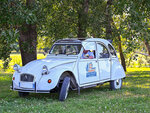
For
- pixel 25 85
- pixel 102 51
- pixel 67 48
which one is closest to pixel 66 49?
pixel 67 48

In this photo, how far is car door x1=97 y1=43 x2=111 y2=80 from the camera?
389 inches

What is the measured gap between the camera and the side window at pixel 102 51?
33.1 ft

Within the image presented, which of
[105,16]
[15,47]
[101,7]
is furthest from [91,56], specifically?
[101,7]

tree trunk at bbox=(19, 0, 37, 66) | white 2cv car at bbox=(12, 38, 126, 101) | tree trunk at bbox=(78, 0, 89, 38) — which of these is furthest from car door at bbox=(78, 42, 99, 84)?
tree trunk at bbox=(78, 0, 89, 38)

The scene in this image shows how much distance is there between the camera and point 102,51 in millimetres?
10312

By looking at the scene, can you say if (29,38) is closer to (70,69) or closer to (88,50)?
(88,50)

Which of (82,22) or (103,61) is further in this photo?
(82,22)

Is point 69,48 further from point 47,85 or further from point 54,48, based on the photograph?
point 47,85

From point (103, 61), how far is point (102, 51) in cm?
47

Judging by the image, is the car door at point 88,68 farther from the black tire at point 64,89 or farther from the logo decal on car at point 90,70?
the black tire at point 64,89

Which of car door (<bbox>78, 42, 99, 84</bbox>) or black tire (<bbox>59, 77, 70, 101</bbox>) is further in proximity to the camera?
car door (<bbox>78, 42, 99, 84</bbox>)

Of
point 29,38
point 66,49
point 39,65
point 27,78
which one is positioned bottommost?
point 27,78

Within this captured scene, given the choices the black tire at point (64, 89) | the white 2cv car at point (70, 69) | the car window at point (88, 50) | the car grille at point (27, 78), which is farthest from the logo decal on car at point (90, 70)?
the car grille at point (27, 78)

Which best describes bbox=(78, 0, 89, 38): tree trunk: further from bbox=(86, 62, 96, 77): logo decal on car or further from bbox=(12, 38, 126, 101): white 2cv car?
bbox=(86, 62, 96, 77): logo decal on car
